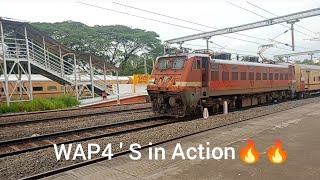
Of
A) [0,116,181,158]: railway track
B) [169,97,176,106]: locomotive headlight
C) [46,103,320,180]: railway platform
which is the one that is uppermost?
[169,97,176,106]: locomotive headlight

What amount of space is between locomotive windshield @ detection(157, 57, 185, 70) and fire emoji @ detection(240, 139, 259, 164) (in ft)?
21.8

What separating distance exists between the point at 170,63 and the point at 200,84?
5.89 feet

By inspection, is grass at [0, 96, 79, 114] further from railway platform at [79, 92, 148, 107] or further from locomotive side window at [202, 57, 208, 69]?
locomotive side window at [202, 57, 208, 69]

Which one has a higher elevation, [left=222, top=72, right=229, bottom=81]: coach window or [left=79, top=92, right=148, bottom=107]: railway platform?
[left=222, top=72, right=229, bottom=81]: coach window

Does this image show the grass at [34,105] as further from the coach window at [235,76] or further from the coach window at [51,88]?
the coach window at [235,76]

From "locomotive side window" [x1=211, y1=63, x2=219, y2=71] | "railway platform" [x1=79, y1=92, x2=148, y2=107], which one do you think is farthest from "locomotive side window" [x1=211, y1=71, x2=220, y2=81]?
"railway platform" [x1=79, y1=92, x2=148, y2=107]

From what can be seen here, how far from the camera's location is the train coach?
42.9 feet

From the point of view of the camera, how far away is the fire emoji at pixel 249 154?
6.17 meters

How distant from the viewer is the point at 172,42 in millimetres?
35312

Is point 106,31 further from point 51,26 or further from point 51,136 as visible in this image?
point 51,136

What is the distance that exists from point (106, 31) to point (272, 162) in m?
44.9

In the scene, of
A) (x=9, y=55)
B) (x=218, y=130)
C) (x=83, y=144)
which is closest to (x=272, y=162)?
(x=218, y=130)

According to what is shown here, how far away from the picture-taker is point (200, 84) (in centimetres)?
1357

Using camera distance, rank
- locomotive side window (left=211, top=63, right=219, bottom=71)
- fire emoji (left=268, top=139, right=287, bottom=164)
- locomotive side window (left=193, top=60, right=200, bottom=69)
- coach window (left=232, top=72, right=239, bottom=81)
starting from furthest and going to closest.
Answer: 1. coach window (left=232, top=72, right=239, bottom=81)
2. locomotive side window (left=211, top=63, right=219, bottom=71)
3. locomotive side window (left=193, top=60, right=200, bottom=69)
4. fire emoji (left=268, top=139, right=287, bottom=164)
